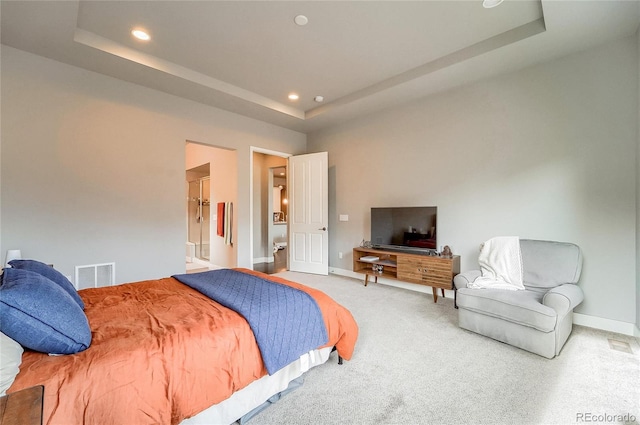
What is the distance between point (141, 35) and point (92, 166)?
62.6 inches

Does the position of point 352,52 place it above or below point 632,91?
above

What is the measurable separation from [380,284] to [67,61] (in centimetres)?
490

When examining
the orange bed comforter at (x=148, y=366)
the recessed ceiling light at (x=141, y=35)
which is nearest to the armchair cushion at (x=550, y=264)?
the orange bed comforter at (x=148, y=366)

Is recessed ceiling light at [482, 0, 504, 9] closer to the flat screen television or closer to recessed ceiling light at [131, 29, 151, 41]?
the flat screen television

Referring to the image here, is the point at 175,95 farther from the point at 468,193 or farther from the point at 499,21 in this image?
the point at 468,193

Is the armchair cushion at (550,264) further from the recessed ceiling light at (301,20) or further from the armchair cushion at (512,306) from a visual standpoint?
the recessed ceiling light at (301,20)

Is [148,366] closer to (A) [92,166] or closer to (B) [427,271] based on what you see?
(A) [92,166]

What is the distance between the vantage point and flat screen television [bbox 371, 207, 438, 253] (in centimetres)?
377

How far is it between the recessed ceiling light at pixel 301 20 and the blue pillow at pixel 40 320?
271cm

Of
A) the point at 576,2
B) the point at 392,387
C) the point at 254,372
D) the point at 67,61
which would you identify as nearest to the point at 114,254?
the point at 67,61

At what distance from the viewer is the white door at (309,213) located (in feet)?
16.6

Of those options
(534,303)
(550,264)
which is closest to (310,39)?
(534,303)

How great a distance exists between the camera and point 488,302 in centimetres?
246

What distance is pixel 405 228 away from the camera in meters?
4.01
